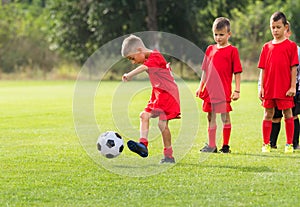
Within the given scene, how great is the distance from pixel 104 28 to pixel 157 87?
31.9 m

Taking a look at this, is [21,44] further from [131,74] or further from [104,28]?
[131,74]

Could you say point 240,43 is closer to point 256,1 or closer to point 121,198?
point 256,1

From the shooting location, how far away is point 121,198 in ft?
20.3

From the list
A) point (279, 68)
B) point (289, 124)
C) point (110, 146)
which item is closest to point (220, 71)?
point (279, 68)

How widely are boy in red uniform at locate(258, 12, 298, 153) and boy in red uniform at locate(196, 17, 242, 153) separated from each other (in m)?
0.36

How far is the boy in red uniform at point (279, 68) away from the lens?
895 centimetres

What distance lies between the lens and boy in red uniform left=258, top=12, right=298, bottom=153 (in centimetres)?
895

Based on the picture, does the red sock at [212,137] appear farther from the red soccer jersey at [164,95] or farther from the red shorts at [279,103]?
the red soccer jersey at [164,95]

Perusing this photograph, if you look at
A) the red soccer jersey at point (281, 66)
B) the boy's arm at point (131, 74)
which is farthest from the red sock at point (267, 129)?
the boy's arm at point (131, 74)

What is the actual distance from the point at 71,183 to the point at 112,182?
385 millimetres

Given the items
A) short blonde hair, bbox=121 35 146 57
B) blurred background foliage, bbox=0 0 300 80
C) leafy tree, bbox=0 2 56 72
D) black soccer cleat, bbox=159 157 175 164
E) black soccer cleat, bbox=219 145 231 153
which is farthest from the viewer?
leafy tree, bbox=0 2 56 72

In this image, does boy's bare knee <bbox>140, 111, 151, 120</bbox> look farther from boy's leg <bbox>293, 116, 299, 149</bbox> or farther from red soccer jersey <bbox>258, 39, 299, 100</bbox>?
boy's leg <bbox>293, 116, 299, 149</bbox>

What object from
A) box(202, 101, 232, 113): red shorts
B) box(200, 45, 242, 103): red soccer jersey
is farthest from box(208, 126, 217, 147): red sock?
box(200, 45, 242, 103): red soccer jersey

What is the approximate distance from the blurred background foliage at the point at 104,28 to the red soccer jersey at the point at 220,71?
2733cm
